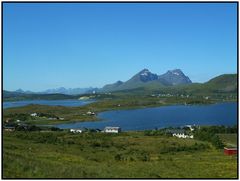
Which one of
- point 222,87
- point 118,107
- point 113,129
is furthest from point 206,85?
point 113,129

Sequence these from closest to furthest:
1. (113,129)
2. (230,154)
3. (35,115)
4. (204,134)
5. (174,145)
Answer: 1. (230,154)
2. (174,145)
3. (204,134)
4. (113,129)
5. (35,115)

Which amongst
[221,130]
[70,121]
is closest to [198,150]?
[221,130]

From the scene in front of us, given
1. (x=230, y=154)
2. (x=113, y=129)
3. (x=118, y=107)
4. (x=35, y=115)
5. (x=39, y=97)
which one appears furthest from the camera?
(x=39, y=97)

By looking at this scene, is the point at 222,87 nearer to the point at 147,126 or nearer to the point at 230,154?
the point at 147,126

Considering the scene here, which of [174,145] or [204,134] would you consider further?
[204,134]

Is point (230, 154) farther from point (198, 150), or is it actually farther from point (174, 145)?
point (174, 145)

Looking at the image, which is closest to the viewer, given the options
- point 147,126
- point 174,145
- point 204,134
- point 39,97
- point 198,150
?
point 198,150

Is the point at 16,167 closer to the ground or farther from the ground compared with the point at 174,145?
farther from the ground

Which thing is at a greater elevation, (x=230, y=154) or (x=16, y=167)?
(x=16, y=167)

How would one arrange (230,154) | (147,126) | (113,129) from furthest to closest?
(147,126) < (113,129) < (230,154)
